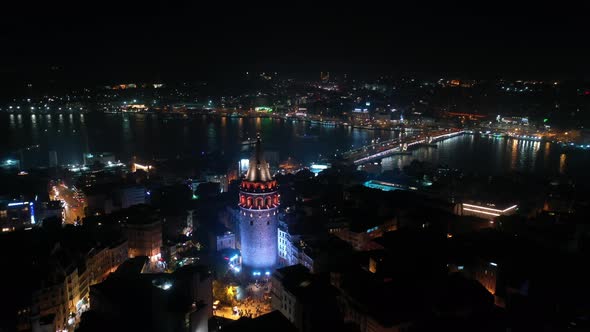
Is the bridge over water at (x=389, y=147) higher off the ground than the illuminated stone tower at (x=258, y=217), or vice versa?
the illuminated stone tower at (x=258, y=217)

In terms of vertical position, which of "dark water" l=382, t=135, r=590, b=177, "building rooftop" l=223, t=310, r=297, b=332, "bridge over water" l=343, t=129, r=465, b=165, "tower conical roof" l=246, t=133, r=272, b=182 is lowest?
"dark water" l=382, t=135, r=590, b=177

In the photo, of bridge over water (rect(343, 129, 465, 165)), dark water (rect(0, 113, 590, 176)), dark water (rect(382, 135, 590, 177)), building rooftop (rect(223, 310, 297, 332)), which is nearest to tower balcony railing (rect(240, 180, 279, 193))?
building rooftop (rect(223, 310, 297, 332))

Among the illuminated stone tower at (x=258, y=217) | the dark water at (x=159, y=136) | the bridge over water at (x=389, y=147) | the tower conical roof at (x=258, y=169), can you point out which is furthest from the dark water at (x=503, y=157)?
the tower conical roof at (x=258, y=169)

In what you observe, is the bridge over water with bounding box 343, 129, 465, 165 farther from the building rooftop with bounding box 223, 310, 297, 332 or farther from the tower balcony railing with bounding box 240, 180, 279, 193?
the building rooftop with bounding box 223, 310, 297, 332

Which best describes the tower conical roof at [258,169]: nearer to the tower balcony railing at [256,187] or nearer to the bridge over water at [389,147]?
the tower balcony railing at [256,187]

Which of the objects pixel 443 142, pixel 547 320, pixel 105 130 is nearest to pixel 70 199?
pixel 547 320

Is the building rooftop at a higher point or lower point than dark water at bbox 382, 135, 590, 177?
higher

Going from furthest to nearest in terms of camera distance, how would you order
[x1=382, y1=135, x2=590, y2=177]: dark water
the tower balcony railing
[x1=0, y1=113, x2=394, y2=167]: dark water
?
[x1=0, y1=113, x2=394, y2=167]: dark water
[x1=382, y1=135, x2=590, y2=177]: dark water
the tower balcony railing

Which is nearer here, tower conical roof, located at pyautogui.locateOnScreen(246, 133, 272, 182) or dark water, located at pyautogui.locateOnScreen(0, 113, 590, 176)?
tower conical roof, located at pyautogui.locateOnScreen(246, 133, 272, 182)

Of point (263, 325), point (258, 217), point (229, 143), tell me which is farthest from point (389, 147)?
point (263, 325)
